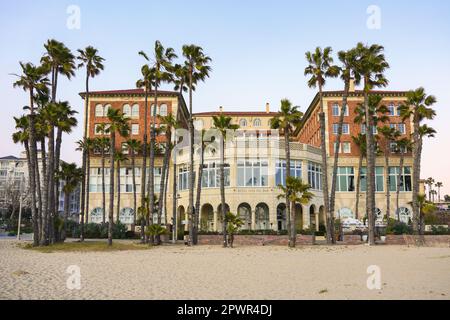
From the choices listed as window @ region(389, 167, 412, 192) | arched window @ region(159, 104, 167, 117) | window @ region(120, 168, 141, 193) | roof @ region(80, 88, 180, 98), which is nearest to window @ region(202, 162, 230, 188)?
window @ region(120, 168, 141, 193)

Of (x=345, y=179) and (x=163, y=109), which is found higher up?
(x=163, y=109)

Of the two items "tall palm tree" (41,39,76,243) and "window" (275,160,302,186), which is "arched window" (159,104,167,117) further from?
"tall palm tree" (41,39,76,243)

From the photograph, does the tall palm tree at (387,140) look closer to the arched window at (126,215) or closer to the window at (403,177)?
the window at (403,177)

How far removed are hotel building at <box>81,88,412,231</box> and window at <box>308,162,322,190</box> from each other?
24 mm

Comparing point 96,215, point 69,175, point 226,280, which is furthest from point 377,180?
point 226,280

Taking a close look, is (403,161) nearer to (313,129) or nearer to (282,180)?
(313,129)

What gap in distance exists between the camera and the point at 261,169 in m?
48.4

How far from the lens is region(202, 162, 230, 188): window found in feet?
161

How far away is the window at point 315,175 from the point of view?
5132cm

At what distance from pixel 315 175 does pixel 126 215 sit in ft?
87.0

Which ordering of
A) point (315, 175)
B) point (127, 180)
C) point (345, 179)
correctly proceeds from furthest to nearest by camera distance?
point (127, 180) < point (345, 179) < point (315, 175)

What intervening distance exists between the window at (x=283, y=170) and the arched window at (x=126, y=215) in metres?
22.7

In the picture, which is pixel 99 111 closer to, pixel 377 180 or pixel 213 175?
pixel 213 175
